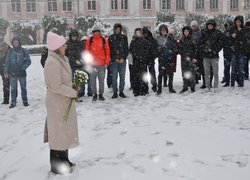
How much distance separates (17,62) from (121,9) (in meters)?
34.1

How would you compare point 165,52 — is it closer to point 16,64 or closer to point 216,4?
point 16,64

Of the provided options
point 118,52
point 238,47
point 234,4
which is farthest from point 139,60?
point 234,4

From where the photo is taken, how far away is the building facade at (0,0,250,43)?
4312 centimetres

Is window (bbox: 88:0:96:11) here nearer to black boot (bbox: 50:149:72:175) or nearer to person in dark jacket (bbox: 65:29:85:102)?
person in dark jacket (bbox: 65:29:85:102)

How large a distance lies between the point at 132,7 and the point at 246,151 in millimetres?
38608

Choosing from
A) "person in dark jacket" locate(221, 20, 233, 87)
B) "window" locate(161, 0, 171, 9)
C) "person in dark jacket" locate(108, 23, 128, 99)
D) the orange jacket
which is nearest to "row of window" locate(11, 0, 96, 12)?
"window" locate(161, 0, 171, 9)

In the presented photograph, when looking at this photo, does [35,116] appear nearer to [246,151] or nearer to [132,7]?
[246,151]

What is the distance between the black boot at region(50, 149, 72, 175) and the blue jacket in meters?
5.28

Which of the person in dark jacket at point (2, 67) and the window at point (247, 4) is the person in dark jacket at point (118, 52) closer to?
the person in dark jacket at point (2, 67)

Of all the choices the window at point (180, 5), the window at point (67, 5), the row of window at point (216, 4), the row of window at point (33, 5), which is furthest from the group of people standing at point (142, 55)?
the row of window at point (216, 4)

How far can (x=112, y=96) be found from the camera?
421 inches

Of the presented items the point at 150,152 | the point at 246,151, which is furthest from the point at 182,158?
the point at 246,151

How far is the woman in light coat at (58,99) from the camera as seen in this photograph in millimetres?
5031

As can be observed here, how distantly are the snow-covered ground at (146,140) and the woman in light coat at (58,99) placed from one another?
432 mm
